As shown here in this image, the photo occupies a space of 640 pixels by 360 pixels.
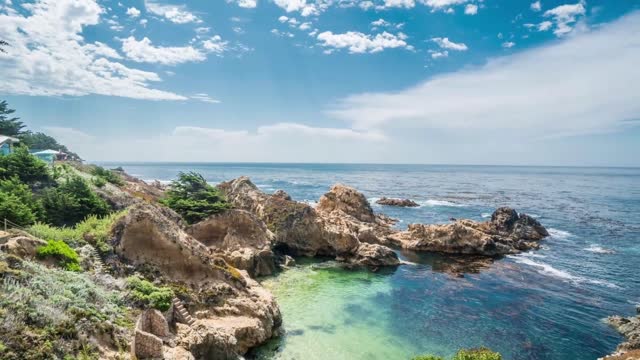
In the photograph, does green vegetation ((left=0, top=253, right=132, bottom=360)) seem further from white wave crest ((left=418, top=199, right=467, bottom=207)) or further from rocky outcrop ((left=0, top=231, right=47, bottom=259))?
white wave crest ((left=418, top=199, right=467, bottom=207))

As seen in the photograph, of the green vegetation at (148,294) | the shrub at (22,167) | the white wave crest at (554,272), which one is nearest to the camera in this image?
the green vegetation at (148,294)

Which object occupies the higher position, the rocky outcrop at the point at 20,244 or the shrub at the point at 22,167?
the shrub at the point at 22,167

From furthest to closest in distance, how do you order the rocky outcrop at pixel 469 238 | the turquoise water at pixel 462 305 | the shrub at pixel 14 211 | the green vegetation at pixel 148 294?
the rocky outcrop at pixel 469 238, the turquoise water at pixel 462 305, the shrub at pixel 14 211, the green vegetation at pixel 148 294

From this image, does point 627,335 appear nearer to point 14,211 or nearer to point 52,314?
point 52,314

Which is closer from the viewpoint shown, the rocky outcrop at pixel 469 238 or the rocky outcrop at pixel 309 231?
the rocky outcrop at pixel 309 231

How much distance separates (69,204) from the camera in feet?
95.3

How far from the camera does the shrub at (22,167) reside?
33.1 m

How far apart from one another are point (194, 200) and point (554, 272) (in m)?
40.1

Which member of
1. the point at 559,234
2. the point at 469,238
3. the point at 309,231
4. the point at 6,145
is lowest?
the point at 559,234

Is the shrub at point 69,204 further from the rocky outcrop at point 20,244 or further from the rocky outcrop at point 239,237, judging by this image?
the rocky outcrop at point 20,244

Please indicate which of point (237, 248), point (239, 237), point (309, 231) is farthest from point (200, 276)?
point (309, 231)

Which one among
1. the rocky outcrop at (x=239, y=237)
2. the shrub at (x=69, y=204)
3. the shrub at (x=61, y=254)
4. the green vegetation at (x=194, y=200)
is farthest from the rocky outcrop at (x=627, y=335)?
the shrub at (x=69, y=204)

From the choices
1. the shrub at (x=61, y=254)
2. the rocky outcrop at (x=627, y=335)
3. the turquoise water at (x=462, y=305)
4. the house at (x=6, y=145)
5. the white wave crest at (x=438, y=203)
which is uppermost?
the house at (x=6, y=145)

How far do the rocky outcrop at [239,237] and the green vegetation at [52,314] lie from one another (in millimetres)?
19186
